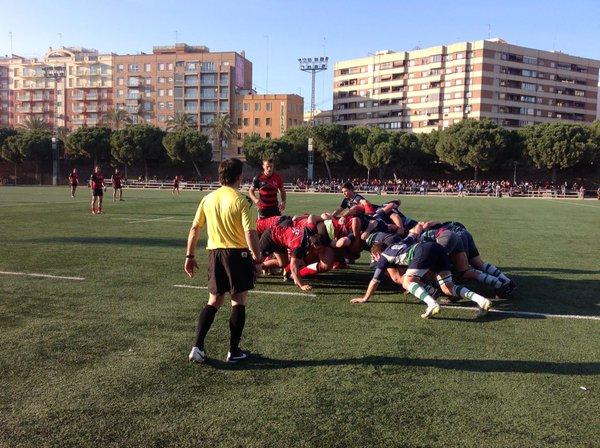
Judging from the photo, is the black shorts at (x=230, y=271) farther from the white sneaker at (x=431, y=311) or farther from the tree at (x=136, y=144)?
Answer: the tree at (x=136, y=144)

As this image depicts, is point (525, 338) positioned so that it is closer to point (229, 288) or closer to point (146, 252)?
point (229, 288)

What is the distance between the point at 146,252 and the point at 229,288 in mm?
6914

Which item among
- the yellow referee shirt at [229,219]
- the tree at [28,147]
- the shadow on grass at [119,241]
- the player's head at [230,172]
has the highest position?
the tree at [28,147]

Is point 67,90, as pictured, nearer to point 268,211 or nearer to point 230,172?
point 268,211

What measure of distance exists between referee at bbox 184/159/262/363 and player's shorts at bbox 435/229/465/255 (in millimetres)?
3555

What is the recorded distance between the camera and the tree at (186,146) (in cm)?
7281

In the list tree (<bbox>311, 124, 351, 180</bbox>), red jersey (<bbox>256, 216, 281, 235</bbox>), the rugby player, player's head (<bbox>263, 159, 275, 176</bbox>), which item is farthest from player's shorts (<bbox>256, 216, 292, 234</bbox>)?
tree (<bbox>311, 124, 351, 180</bbox>)

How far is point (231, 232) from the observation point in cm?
493

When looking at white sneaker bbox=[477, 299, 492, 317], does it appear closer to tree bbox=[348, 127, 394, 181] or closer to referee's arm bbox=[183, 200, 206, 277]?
referee's arm bbox=[183, 200, 206, 277]

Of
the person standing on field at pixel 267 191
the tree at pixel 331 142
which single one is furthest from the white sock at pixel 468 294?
the tree at pixel 331 142

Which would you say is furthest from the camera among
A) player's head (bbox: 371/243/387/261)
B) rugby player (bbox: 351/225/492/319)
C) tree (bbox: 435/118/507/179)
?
tree (bbox: 435/118/507/179)

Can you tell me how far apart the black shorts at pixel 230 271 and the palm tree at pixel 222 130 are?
86326mm

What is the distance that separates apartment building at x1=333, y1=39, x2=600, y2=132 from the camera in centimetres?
9469

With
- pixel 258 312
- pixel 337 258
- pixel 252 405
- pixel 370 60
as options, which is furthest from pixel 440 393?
pixel 370 60
